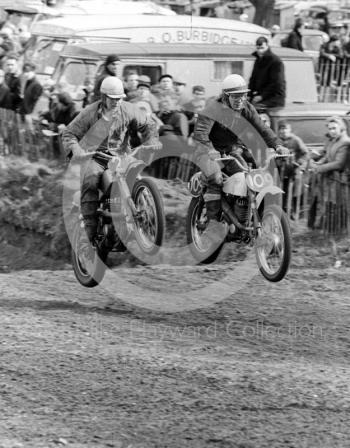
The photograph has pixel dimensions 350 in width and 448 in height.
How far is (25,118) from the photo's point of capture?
54.3 ft

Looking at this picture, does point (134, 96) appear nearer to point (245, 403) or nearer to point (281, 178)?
point (281, 178)

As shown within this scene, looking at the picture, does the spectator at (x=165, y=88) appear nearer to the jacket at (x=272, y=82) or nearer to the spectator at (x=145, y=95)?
the spectator at (x=145, y=95)

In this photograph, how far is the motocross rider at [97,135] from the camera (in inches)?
352

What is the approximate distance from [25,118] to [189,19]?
3451 millimetres

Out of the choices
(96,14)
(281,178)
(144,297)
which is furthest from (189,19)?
(144,297)

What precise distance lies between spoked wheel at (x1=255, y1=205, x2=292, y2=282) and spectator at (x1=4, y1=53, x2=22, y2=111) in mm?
Result: 9071

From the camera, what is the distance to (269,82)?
551 inches

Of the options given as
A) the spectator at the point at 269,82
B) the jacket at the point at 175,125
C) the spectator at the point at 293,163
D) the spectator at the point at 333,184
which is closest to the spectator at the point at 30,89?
the jacket at the point at 175,125

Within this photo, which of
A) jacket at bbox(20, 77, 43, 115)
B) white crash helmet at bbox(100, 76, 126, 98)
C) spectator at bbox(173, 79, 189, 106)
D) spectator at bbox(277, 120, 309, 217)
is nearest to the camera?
white crash helmet at bbox(100, 76, 126, 98)

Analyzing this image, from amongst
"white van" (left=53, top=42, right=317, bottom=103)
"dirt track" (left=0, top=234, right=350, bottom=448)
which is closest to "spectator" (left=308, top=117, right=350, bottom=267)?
"dirt track" (left=0, top=234, right=350, bottom=448)

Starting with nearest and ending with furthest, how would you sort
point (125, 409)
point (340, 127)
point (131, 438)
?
point (131, 438)
point (125, 409)
point (340, 127)

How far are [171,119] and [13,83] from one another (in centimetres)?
506

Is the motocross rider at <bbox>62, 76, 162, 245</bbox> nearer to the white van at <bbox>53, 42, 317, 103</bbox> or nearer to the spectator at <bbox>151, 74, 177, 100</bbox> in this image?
the spectator at <bbox>151, 74, 177, 100</bbox>

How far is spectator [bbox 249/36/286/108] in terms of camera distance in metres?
13.9
